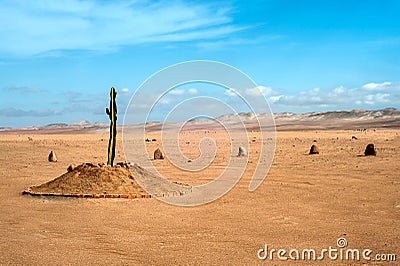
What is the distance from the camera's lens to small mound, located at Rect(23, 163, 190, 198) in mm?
10336

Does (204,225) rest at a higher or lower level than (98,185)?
lower

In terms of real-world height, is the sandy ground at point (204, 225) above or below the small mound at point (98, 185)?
below

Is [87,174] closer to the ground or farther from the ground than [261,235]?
farther from the ground

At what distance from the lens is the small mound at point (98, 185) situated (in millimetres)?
10336

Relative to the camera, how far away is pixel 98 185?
416 inches

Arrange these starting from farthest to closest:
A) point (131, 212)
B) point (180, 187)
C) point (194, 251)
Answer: point (180, 187) < point (131, 212) < point (194, 251)

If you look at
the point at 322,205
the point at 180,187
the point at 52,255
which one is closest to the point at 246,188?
the point at 180,187

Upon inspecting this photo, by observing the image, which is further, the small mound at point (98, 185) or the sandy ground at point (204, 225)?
the small mound at point (98, 185)

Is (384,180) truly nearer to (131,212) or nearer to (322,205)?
(322,205)

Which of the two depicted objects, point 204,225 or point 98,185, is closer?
point 204,225

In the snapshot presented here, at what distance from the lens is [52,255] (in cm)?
584

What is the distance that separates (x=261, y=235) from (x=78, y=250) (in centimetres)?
288

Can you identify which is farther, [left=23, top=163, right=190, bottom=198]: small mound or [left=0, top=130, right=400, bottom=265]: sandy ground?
[left=23, top=163, right=190, bottom=198]: small mound

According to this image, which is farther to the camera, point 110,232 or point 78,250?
point 110,232
